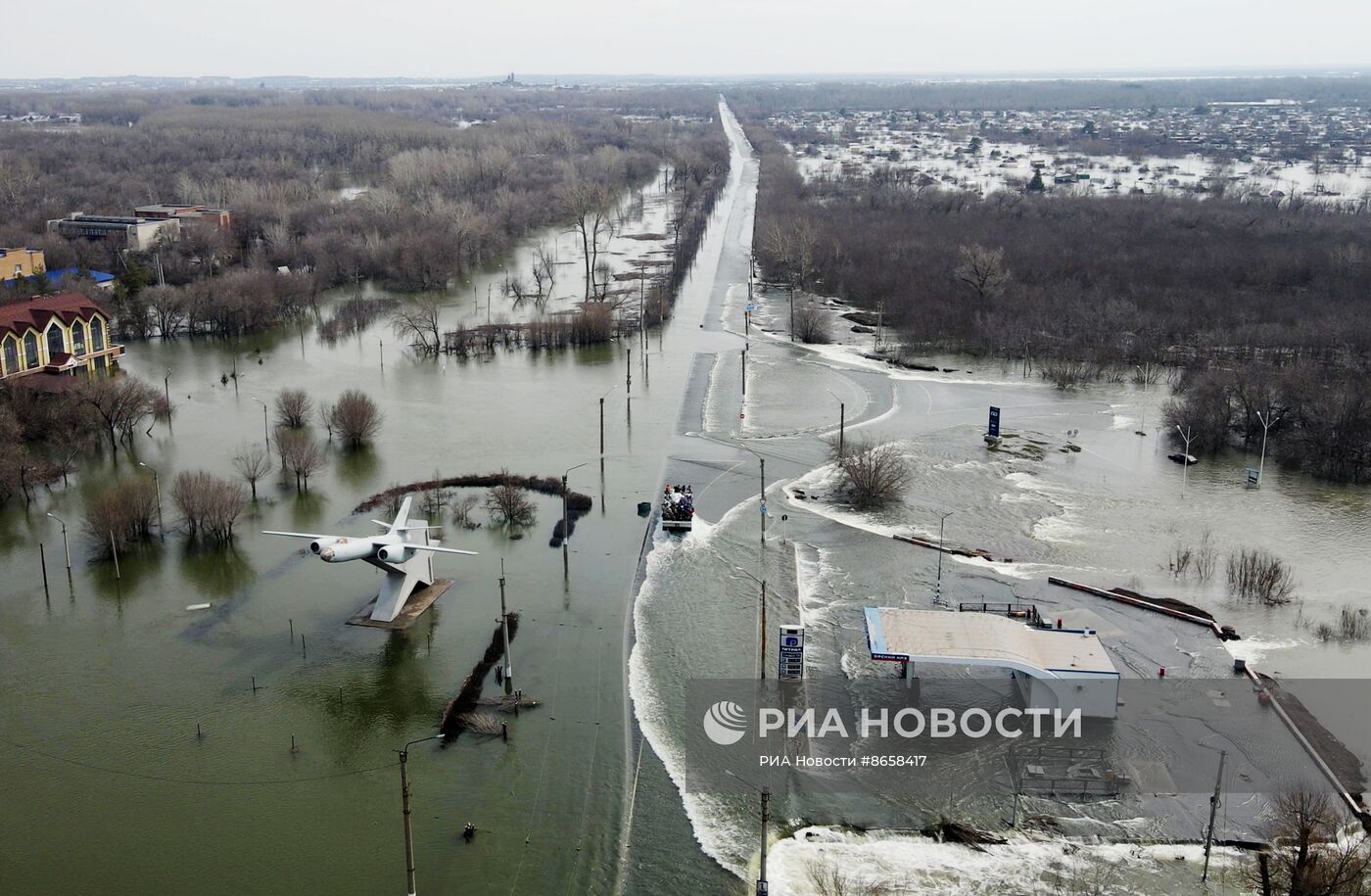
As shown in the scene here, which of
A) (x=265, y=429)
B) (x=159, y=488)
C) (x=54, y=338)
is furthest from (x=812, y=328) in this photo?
(x=54, y=338)

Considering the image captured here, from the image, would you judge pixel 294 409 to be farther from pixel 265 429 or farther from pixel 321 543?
pixel 321 543

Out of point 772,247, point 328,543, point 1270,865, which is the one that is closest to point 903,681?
point 1270,865

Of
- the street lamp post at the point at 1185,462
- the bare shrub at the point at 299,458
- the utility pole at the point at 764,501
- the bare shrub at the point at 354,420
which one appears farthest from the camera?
the bare shrub at the point at 354,420

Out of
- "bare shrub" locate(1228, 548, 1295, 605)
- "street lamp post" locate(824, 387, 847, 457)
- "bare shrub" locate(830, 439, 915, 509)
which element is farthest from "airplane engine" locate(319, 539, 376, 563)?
"bare shrub" locate(1228, 548, 1295, 605)

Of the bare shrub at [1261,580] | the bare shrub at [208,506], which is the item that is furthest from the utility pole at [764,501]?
the bare shrub at [208,506]

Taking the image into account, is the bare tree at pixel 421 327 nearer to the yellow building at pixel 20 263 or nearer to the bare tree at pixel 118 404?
the bare tree at pixel 118 404

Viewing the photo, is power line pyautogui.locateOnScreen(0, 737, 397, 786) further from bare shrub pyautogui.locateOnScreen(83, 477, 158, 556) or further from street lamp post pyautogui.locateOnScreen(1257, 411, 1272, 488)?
street lamp post pyautogui.locateOnScreen(1257, 411, 1272, 488)
